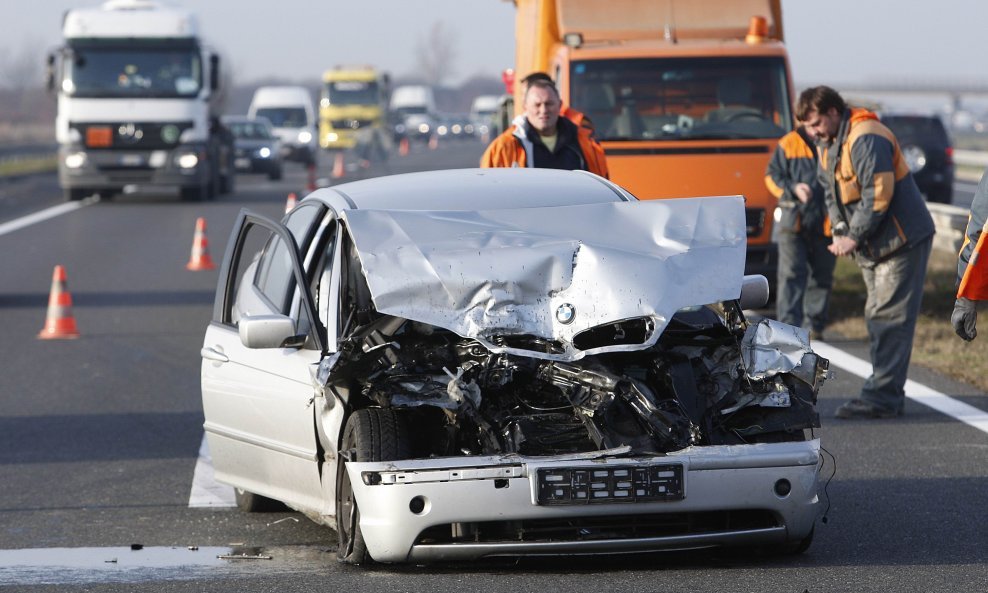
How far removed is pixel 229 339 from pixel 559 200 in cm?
149

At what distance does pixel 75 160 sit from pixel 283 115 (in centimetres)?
2170

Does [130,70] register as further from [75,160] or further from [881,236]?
[881,236]

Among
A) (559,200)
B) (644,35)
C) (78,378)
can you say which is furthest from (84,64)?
(559,200)

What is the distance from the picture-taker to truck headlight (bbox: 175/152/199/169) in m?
31.3

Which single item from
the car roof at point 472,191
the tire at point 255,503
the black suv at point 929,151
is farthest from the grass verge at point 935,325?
the black suv at point 929,151

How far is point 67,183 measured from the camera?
104ft

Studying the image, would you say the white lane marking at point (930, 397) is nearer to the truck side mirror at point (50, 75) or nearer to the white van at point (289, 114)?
the truck side mirror at point (50, 75)

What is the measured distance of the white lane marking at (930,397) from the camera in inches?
371

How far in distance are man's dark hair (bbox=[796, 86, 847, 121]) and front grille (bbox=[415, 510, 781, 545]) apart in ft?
13.7

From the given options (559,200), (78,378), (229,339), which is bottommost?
(78,378)

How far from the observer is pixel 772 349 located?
244 inches

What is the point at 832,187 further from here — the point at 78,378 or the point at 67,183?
the point at 67,183

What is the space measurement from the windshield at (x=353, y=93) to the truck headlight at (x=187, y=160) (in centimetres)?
2900

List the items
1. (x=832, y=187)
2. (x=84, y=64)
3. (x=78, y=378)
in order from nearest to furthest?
(x=832, y=187) → (x=78, y=378) → (x=84, y=64)
